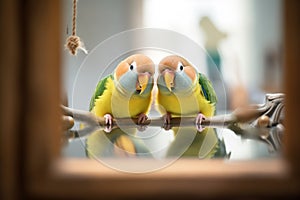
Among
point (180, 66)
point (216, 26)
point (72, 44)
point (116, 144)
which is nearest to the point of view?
point (116, 144)

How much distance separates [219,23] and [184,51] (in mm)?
392

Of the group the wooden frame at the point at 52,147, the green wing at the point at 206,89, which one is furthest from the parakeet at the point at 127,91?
the wooden frame at the point at 52,147

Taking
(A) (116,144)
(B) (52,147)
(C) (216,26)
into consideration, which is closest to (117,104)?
(A) (116,144)

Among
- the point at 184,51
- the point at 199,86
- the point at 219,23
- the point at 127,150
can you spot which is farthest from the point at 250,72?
the point at 127,150

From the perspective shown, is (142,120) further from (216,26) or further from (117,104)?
(216,26)

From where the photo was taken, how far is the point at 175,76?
83 cm

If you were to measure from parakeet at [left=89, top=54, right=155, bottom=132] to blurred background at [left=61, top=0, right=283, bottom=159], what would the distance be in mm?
628

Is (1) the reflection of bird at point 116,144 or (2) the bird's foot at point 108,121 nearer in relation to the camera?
(1) the reflection of bird at point 116,144

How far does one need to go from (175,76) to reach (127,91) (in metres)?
0.10

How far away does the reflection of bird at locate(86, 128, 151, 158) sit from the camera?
0.52m

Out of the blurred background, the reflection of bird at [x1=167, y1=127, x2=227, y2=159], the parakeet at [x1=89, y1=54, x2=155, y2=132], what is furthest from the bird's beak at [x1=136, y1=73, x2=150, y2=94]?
the blurred background

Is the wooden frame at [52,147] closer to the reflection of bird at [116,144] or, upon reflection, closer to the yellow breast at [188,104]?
the reflection of bird at [116,144]

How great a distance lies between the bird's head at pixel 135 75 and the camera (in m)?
0.82

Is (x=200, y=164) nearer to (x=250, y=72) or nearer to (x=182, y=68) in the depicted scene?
(x=182, y=68)
